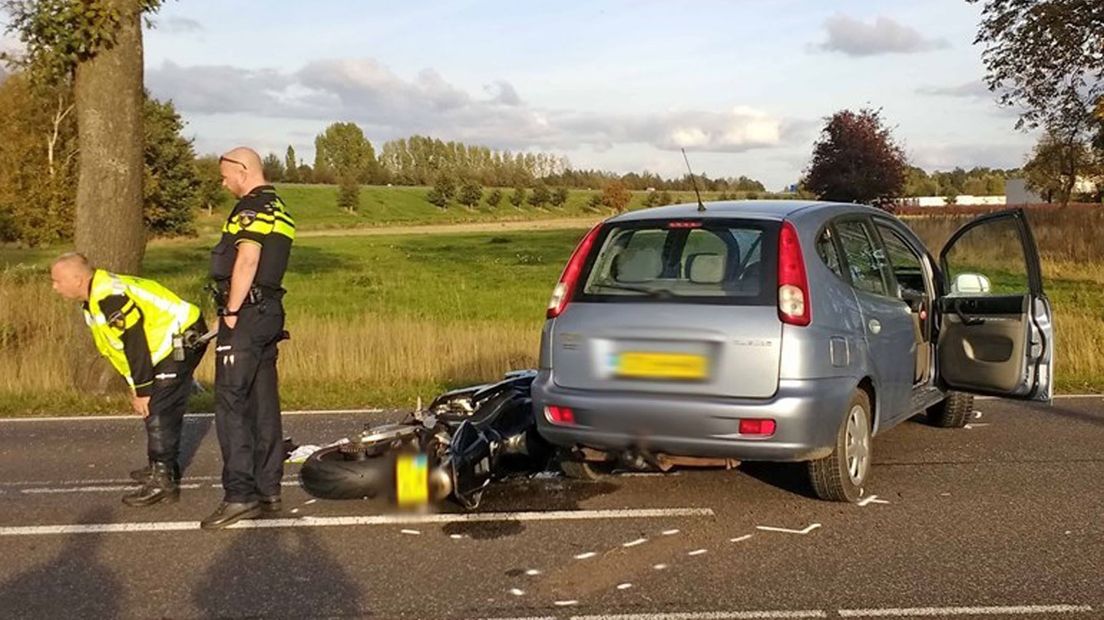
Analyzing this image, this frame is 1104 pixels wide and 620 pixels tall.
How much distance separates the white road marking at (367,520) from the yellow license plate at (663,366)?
794 mm

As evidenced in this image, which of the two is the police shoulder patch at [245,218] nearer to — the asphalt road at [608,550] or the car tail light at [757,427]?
the asphalt road at [608,550]

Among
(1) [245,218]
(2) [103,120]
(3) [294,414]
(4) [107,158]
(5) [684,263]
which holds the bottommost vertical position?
(3) [294,414]

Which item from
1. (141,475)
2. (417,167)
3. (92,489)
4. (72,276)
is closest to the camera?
(72,276)

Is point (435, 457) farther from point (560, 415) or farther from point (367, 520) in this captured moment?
point (560, 415)

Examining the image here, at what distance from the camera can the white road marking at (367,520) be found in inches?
201

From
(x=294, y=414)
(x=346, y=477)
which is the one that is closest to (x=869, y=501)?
(x=346, y=477)

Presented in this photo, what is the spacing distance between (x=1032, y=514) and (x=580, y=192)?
93910 mm

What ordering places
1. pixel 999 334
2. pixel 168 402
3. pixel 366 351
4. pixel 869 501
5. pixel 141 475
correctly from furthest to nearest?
pixel 366 351, pixel 999 334, pixel 141 475, pixel 168 402, pixel 869 501

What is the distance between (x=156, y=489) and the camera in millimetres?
5594

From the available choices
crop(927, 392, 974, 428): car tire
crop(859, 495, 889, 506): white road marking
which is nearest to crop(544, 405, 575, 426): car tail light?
crop(859, 495, 889, 506): white road marking

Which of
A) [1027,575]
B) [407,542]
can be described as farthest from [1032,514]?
[407,542]

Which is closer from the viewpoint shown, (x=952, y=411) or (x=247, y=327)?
(x=247, y=327)

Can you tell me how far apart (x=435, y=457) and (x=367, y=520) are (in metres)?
0.51

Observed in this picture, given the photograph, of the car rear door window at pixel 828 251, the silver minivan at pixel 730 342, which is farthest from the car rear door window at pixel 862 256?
the car rear door window at pixel 828 251
